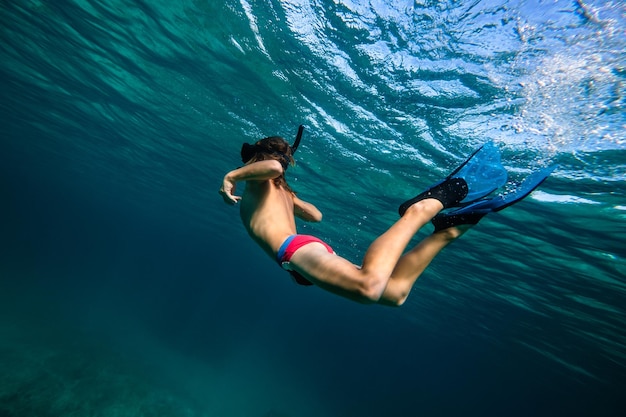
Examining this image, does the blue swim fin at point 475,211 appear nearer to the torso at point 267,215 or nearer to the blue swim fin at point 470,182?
the blue swim fin at point 470,182

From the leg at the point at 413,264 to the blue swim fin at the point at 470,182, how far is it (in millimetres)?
347

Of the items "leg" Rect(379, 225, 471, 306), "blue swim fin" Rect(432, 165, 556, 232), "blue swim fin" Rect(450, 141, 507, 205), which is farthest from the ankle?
"blue swim fin" Rect(450, 141, 507, 205)

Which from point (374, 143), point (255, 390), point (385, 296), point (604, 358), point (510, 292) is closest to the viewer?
point (385, 296)

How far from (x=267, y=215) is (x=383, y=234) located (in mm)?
1575

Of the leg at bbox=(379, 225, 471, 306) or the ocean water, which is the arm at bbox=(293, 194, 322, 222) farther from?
the ocean water

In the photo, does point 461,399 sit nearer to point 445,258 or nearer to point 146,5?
point 445,258

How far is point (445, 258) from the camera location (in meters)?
20.6

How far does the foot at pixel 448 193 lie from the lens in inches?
131

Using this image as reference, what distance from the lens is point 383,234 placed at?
299cm

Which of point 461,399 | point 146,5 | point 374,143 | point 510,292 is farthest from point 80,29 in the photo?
point 461,399

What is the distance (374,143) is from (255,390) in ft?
206

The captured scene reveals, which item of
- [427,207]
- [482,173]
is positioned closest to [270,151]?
[427,207]

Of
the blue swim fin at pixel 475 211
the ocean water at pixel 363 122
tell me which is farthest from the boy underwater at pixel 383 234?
the ocean water at pixel 363 122

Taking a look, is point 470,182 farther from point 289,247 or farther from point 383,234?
point 289,247
